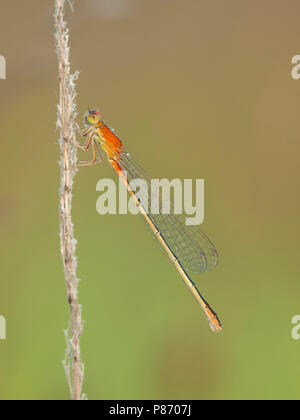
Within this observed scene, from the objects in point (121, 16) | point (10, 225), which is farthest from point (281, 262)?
point (121, 16)

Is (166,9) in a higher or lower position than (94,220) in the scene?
higher

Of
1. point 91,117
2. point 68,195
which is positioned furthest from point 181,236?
point 68,195

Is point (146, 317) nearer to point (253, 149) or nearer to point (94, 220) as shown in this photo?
point (94, 220)

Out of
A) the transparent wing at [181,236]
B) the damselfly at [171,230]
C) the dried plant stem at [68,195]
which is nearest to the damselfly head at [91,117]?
the damselfly at [171,230]

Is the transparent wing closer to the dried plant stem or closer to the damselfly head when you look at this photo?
the damselfly head

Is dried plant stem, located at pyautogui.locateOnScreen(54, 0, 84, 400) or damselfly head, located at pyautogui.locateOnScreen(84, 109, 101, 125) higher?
damselfly head, located at pyautogui.locateOnScreen(84, 109, 101, 125)

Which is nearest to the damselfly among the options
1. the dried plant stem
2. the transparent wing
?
the transparent wing

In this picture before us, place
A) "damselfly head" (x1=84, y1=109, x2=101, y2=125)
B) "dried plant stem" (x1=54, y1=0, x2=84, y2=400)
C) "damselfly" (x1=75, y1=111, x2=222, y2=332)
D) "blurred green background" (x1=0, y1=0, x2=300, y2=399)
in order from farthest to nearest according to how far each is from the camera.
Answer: "damselfly" (x1=75, y1=111, x2=222, y2=332), "damselfly head" (x1=84, y1=109, x2=101, y2=125), "blurred green background" (x1=0, y1=0, x2=300, y2=399), "dried plant stem" (x1=54, y1=0, x2=84, y2=400)

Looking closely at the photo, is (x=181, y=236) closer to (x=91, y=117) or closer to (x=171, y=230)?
(x=171, y=230)

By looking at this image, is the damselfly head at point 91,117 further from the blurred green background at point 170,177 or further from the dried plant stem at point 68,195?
the dried plant stem at point 68,195
